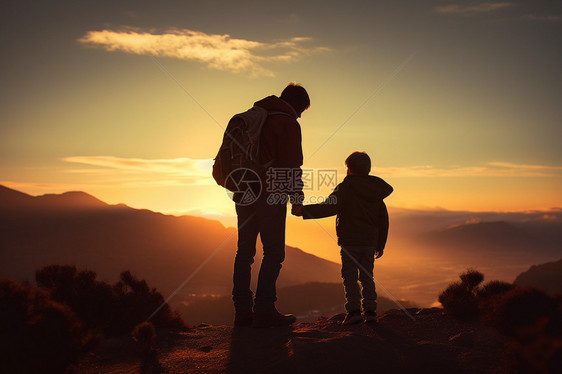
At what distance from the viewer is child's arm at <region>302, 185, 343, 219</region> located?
18.3ft

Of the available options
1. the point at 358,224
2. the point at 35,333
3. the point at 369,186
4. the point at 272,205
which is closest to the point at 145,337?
the point at 35,333

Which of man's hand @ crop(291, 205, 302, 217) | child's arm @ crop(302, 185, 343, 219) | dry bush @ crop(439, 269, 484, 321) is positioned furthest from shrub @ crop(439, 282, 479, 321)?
man's hand @ crop(291, 205, 302, 217)

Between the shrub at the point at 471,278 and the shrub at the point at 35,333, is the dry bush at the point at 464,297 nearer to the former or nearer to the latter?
the shrub at the point at 471,278

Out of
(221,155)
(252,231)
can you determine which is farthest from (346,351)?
(221,155)

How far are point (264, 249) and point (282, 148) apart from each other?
1400mm

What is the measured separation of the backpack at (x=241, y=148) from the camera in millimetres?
5305

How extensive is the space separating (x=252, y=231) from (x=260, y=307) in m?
1.05

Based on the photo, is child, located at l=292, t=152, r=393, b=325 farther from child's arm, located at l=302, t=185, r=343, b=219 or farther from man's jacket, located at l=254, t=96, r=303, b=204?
man's jacket, located at l=254, t=96, r=303, b=204

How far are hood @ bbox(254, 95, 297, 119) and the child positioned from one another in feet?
3.93

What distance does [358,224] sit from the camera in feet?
18.4

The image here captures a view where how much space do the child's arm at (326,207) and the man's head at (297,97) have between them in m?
1.27

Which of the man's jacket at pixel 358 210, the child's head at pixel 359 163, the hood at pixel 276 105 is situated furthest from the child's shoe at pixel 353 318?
the hood at pixel 276 105

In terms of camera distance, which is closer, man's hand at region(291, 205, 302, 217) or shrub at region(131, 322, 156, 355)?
shrub at region(131, 322, 156, 355)

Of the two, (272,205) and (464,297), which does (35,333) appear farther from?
(464,297)
